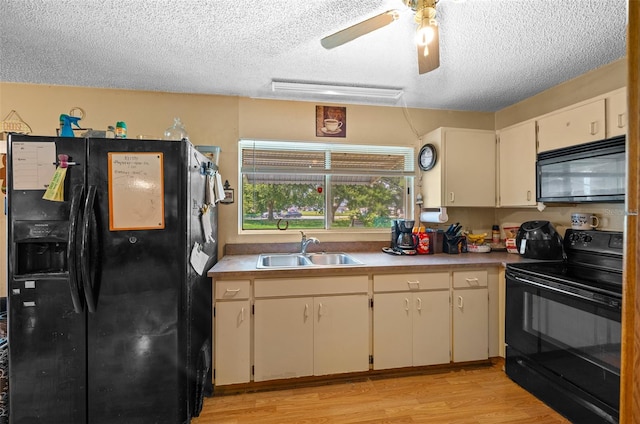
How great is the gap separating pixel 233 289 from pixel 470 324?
1.83 m

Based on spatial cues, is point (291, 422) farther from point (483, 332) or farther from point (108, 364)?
point (483, 332)

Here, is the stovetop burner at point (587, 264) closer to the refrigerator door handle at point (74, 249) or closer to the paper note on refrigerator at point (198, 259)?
the paper note on refrigerator at point (198, 259)

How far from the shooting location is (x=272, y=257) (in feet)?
8.38

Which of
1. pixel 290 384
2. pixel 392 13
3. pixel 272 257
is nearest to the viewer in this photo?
pixel 392 13

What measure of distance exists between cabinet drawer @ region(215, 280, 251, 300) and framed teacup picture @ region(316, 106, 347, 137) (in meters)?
1.56

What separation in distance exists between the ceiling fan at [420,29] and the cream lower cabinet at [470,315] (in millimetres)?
1598

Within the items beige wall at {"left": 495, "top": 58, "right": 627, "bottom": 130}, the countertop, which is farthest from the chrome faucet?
beige wall at {"left": 495, "top": 58, "right": 627, "bottom": 130}

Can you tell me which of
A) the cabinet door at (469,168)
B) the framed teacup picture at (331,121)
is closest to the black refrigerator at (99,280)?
the framed teacup picture at (331,121)

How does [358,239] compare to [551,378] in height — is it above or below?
above

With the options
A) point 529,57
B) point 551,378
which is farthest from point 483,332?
point 529,57

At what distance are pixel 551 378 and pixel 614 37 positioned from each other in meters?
2.13

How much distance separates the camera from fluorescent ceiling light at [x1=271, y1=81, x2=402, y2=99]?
2355mm

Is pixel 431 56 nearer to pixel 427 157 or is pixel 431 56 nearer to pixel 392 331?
pixel 427 157

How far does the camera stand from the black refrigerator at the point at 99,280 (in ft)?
4.84
